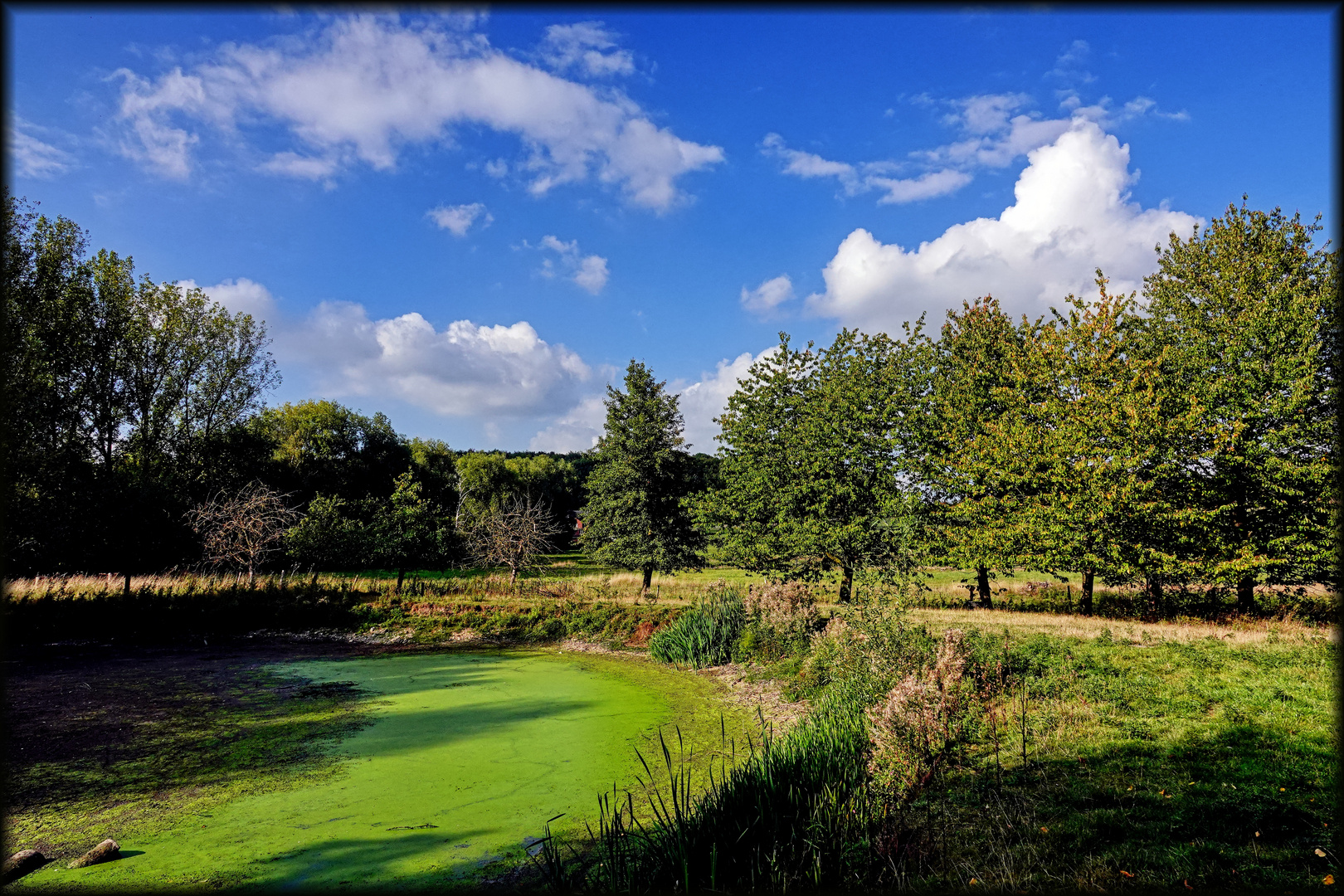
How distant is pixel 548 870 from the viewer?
6.61 m

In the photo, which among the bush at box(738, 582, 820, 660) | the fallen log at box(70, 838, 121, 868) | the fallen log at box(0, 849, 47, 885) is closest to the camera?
the fallen log at box(0, 849, 47, 885)

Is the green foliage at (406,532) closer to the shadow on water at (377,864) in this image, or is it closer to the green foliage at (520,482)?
the green foliage at (520,482)

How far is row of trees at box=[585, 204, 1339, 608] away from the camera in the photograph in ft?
57.5

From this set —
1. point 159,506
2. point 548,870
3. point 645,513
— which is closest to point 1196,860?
point 548,870

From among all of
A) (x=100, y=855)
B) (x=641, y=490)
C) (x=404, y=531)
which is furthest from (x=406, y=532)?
(x=100, y=855)

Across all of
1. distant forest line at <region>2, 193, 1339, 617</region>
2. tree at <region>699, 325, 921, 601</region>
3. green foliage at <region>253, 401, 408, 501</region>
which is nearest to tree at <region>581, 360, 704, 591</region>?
distant forest line at <region>2, 193, 1339, 617</region>

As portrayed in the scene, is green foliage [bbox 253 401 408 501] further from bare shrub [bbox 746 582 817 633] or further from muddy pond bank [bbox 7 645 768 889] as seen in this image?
bare shrub [bbox 746 582 817 633]

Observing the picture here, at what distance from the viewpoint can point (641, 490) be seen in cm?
2755

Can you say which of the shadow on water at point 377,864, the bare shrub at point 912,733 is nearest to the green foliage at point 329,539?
the shadow on water at point 377,864

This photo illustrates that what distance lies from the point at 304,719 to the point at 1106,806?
13.0 meters

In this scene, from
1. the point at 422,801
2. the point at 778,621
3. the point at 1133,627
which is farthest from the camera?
the point at 778,621

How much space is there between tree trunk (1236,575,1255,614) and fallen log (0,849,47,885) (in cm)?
2677

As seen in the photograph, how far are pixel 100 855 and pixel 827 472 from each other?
60.8 feet

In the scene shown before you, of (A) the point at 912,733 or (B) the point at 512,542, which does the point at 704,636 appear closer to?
(A) the point at 912,733
